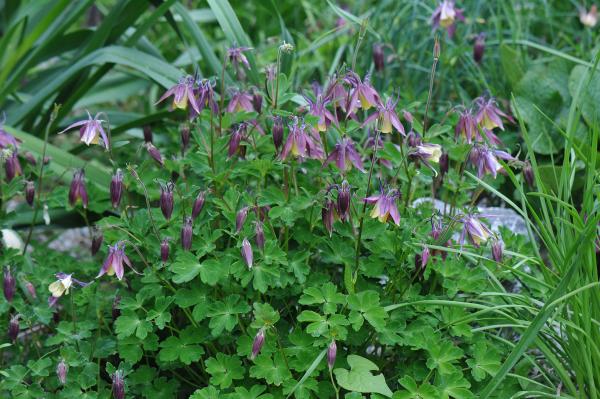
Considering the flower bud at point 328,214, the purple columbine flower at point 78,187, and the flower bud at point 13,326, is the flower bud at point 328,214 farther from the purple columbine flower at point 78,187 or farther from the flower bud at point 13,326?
the flower bud at point 13,326

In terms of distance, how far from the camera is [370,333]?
Answer: 7.44ft

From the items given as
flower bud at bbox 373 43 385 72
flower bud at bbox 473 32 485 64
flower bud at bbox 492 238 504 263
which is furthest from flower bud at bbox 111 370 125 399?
flower bud at bbox 473 32 485 64

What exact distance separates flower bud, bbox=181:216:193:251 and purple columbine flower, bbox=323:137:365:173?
0.37 metres

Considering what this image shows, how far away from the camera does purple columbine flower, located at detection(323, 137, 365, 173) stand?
7.00 feet

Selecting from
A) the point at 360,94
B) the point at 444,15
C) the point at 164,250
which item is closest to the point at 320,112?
the point at 360,94

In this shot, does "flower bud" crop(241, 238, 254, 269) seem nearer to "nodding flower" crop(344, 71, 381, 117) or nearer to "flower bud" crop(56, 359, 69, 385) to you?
"nodding flower" crop(344, 71, 381, 117)

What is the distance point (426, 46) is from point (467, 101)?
328mm

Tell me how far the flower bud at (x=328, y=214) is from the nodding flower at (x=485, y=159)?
0.39 metres

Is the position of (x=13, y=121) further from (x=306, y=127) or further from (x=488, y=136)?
(x=488, y=136)

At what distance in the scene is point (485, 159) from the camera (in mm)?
2182

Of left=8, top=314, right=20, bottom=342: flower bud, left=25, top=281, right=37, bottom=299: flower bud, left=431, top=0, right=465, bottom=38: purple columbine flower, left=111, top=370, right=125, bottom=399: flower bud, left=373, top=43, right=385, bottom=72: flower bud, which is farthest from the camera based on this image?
left=373, top=43, right=385, bottom=72: flower bud

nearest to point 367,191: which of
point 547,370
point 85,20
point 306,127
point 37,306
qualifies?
point 306,127

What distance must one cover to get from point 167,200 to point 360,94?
549 millimetres

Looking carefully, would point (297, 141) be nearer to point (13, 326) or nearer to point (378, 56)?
point (13, 326)
